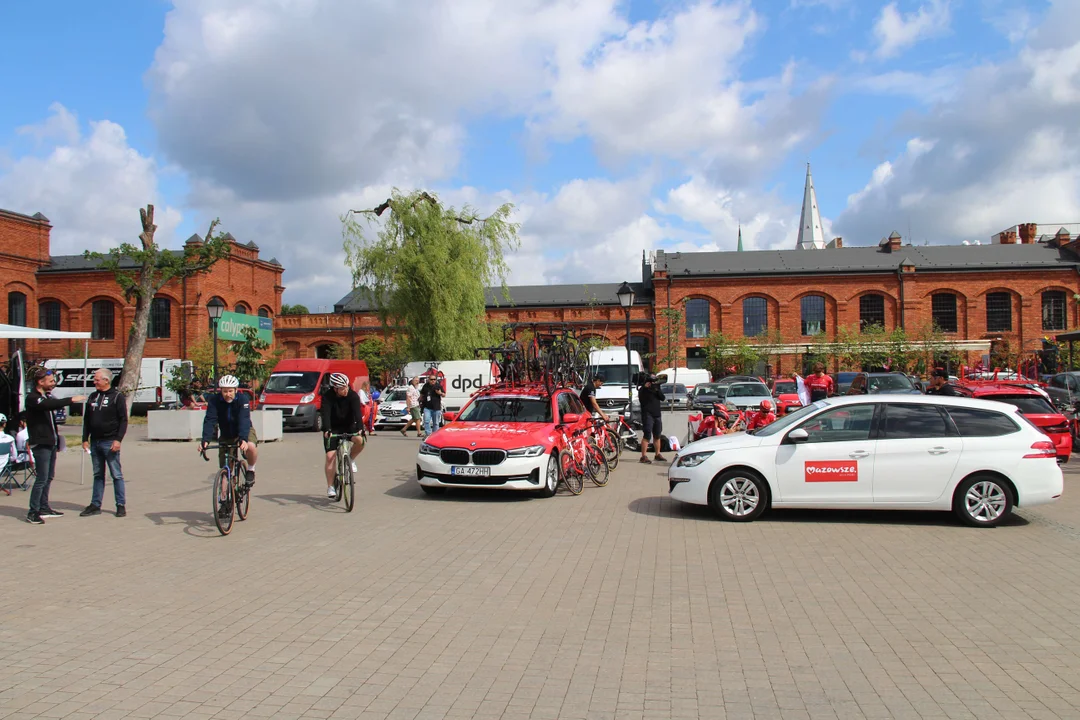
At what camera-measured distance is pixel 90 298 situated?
51.1 meters

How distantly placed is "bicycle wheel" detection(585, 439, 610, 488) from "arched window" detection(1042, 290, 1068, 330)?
165 ft

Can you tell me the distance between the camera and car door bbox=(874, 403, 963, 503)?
30.1 feet

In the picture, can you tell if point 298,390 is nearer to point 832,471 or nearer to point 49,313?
point 832,471

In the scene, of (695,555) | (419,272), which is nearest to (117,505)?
(695,555)

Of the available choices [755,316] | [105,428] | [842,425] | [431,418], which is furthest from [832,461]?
[755,316]

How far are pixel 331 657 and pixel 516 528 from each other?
4.42m

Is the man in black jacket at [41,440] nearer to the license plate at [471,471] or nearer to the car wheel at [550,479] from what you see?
the license plate at [471,471]

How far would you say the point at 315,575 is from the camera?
7.02 m

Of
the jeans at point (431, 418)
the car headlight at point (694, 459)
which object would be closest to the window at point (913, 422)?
the car headlight at point (694, 459)

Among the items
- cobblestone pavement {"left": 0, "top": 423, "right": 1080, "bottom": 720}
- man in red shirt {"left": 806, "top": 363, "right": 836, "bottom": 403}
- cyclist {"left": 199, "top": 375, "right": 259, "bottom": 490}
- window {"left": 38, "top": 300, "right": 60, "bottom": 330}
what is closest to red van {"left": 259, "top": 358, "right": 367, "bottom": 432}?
man in red shirt {"left": 806, "top": 363, "right": 836, "bottom": 403}

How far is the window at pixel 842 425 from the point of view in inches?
373

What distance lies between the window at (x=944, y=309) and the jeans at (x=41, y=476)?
177ft

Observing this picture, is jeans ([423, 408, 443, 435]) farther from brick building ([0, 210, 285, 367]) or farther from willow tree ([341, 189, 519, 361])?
brick building ([0, 210, 285, 367])

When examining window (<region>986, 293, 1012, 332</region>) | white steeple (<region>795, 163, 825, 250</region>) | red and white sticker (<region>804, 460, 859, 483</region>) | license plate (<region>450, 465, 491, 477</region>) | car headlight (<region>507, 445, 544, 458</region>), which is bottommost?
license plate (<region>450, 465, 491, 477</region>)
